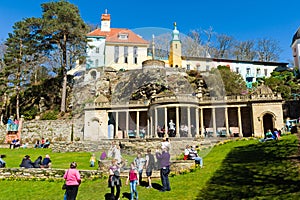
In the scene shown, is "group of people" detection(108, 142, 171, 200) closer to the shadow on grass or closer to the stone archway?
the shadow on grass

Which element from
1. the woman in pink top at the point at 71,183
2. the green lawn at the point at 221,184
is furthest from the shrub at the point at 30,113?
the woman in pink top at the point at 71,183

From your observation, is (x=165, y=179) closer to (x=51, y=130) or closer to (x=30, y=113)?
(x=51, y=130)

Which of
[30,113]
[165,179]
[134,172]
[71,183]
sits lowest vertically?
[165,179]

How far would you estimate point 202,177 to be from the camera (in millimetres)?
11062

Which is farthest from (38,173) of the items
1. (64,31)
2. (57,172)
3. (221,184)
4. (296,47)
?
(296,47)

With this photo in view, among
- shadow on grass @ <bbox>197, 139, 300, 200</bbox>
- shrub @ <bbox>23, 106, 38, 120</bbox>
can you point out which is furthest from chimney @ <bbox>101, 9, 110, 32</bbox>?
shadow on grass @ <bbox>197, 139, 300, 200</bbox>

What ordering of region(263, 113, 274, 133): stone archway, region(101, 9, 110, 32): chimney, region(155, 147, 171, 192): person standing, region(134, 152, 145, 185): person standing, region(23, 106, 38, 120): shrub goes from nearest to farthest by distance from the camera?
region(155, 147, 171, 192): person standing → region(134, 152, 145, 185): person standing → region(263, 113, 274, 133): stone archway → region(23, 106, 38, 120): shrub → region(101, 9, 110, 32): chimney

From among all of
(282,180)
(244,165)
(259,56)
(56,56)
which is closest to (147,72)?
(282,180)

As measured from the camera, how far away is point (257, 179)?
9.65 metres

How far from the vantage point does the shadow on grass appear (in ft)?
26.8

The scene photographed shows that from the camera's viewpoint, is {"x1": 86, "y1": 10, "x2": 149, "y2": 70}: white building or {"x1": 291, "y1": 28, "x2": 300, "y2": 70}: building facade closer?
{"x1": 86, "y1": 10, "x2": 149, "y2": 70}: white building

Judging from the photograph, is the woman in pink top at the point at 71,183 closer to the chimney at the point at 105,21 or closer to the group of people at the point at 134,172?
the group of people at the point at 134,172

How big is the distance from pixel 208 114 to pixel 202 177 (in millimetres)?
20587

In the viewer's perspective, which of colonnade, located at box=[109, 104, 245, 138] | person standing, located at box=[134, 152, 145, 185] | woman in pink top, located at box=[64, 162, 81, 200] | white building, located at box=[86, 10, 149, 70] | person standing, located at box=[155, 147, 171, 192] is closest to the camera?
woman in pink top, located at box=[64, 162, 81, 200]
